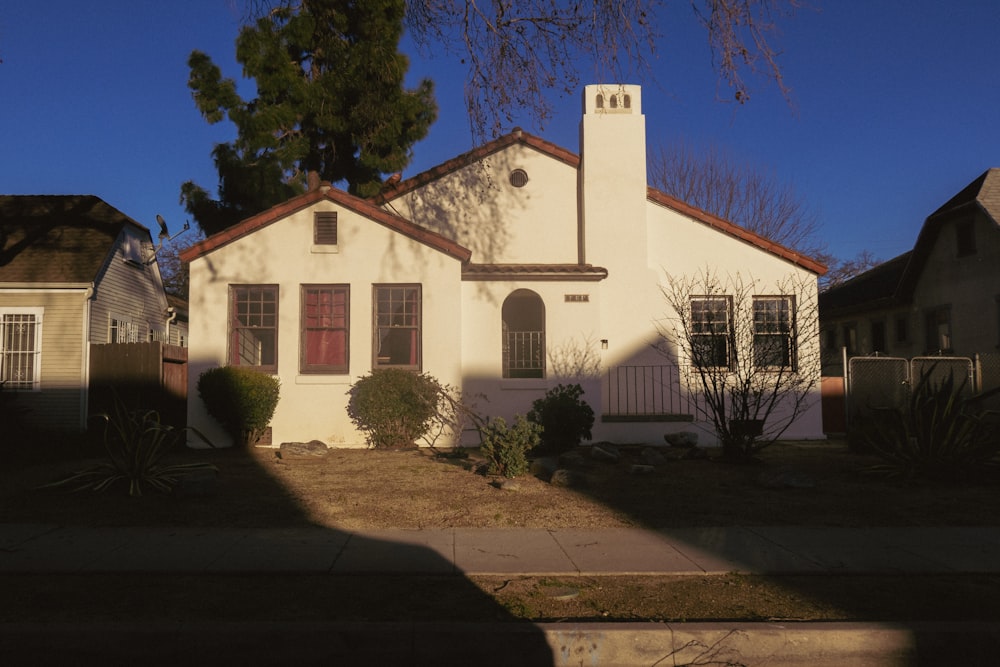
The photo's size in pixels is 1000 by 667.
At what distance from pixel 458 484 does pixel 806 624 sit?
5.32 m

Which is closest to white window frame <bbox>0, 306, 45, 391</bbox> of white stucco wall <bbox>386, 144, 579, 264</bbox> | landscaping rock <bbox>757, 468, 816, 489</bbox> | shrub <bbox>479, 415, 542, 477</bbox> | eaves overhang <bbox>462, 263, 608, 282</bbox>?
white stucco wall <bbox>386, 144, 579, 264</bbox>

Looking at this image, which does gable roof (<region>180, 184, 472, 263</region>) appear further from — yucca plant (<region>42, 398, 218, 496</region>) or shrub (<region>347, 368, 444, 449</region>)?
yucca plant (<region>42, 398, 218, 496</region>)

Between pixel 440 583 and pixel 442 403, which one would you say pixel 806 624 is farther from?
pixel 442 403

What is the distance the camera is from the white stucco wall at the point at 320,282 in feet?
43.7

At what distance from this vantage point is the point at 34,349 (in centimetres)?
1534

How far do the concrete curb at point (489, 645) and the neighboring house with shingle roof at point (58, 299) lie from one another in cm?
1293

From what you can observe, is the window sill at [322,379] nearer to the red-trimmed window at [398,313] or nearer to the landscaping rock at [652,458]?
the red-trimmed window at [398,313]

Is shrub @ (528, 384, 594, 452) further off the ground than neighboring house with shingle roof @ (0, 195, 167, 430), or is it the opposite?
neighboring house with shingle roof @ (0, 195, 167, 430)

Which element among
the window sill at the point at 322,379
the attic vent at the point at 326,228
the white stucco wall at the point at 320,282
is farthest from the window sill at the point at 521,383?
the attic vent at the point at 326,228

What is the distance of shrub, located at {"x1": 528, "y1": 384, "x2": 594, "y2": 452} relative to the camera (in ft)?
38.4

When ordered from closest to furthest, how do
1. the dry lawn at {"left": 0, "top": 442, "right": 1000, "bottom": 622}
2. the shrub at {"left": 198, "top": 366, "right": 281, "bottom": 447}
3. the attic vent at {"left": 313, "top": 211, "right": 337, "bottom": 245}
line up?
the dry lawn at {"left": 0, "top": 442, "right": 1000, "bottom": 622} → the shrub at {"left": 198, "top": 366, "right": 281, "bottom": 447} → the attic vent at {"left": 313, "top": 211, "right": 337, "bottom": 245}

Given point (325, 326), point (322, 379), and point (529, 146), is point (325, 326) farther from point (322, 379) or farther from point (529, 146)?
point (529, 146)

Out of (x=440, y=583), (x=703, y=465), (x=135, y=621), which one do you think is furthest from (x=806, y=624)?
(x=703, y=465)

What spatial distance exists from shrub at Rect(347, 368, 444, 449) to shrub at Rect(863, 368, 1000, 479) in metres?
7.15
